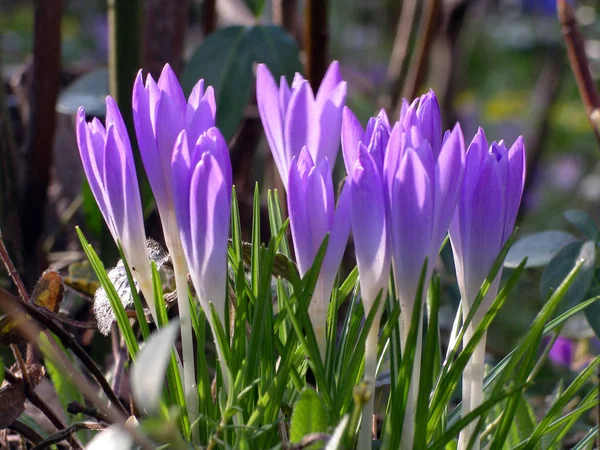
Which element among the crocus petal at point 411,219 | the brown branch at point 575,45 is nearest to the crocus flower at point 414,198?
the crocus petal at point 411,219

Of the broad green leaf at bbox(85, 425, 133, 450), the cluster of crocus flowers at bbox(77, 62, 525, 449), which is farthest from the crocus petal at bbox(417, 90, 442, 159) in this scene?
the broad green leaf at bbox(85, 425, 133, 450)

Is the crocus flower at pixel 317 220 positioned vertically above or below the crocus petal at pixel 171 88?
below

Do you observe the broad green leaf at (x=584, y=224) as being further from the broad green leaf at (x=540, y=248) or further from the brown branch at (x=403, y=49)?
the brown branch at (x=403, y=49)

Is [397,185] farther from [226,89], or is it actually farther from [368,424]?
[226,89]

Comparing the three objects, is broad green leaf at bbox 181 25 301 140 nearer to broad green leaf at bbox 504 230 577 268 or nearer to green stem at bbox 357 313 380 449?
broad green leaf at bbox 504 230 577 268

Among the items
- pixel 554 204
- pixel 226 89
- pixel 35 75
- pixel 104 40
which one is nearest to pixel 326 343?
pixel 226 89

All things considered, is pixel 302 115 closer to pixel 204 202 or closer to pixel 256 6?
pixel 204 202

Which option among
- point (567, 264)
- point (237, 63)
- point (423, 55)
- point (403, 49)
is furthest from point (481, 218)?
point (403, 49)
